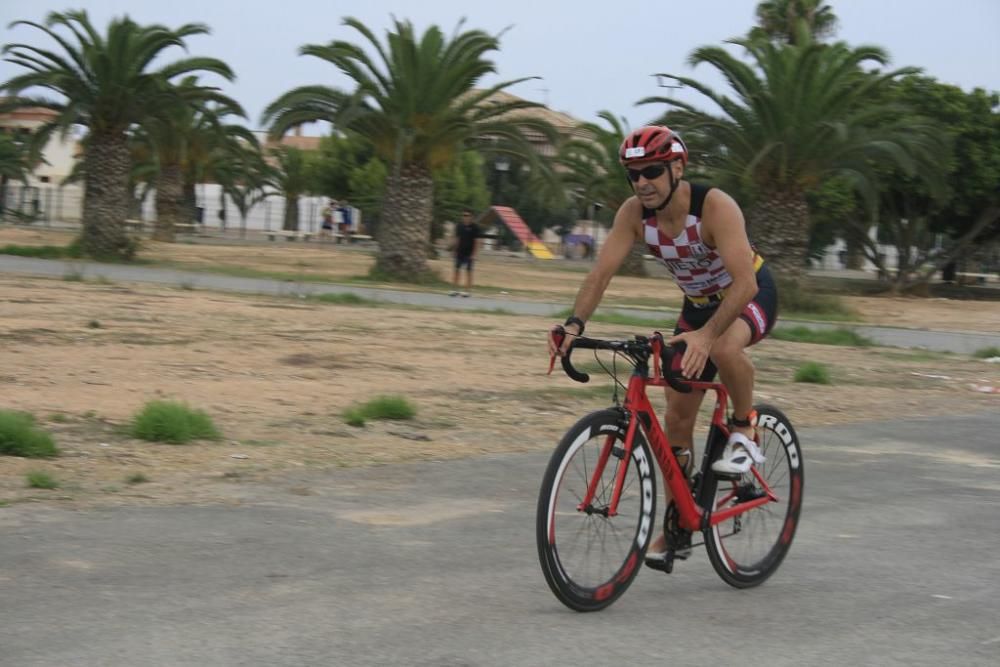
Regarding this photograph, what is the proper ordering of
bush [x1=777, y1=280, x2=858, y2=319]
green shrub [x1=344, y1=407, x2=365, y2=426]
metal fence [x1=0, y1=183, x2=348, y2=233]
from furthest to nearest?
metal fence [x1=0, y1=183, x2=348, y2=233]
bush [x1=777, y1=280, x2=858, y2=319]
green shrub [x1=344, y1=407, x2=365, y2=426]

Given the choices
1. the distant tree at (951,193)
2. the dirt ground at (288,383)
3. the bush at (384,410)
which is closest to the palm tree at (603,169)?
the distant tree at (951,193)

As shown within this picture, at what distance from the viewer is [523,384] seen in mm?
12461

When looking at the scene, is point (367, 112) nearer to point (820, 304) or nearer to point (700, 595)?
point (820, 304)

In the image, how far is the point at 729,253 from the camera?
16.7 ft

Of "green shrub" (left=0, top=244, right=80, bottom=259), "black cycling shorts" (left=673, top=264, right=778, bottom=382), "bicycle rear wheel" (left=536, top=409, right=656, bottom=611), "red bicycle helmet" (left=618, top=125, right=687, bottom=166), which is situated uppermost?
"red bicycle helmet" (left=618, top=125, right=687, bottom=166)

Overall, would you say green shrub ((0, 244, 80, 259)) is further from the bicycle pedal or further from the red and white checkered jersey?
the bicycle pedal

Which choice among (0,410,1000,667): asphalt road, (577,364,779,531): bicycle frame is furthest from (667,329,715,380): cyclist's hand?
(0,410,1000,667): asphalt road

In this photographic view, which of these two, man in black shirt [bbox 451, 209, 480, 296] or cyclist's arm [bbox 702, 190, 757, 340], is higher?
cyclist's arm [bbox 702, 190, 757, 340]

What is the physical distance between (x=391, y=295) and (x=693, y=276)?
19.4 m

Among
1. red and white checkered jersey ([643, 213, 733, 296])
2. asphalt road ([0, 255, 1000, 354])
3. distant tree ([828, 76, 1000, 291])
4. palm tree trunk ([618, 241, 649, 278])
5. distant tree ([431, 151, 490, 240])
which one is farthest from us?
distant tree ([431, 151, 490, 240])

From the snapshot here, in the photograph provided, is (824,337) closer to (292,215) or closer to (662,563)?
(662,563)

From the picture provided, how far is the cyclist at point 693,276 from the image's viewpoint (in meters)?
5.04

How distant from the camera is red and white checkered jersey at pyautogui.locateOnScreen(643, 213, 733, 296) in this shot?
5.23m

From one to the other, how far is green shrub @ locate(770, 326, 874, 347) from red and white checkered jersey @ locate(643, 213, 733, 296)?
572 inches
